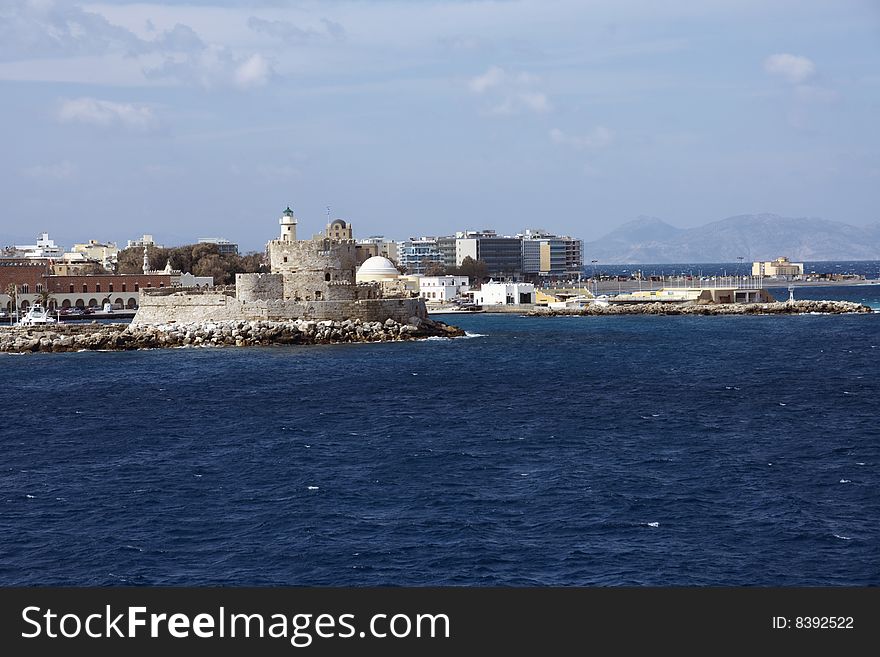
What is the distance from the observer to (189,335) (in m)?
64.9

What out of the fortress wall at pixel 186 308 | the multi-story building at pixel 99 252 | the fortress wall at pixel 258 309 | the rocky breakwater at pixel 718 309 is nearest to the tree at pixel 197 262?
the multi-story building at pixel 99 252

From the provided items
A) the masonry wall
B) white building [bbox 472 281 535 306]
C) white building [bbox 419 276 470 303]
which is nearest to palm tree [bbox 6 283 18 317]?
white building [bbox 419 276 470 303]

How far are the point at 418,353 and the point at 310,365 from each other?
23.7ft

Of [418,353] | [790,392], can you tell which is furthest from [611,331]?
[790,392]

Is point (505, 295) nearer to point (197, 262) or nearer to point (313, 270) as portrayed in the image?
point (197, 262)

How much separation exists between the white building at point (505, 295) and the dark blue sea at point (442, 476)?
58.7 meters

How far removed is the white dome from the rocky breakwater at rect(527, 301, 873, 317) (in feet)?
45.3

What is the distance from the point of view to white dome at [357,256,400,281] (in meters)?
109

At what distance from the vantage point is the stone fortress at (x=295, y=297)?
217 ft

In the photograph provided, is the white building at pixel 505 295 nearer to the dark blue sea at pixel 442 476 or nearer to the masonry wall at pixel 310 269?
the masonry wall at pixel 310 269

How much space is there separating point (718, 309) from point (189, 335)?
51343 millimetres

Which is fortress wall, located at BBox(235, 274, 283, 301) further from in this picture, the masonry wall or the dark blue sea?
the dark blue sea

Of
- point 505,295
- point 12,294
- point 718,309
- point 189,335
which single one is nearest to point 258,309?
point 189,335

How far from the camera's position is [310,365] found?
175 feet
